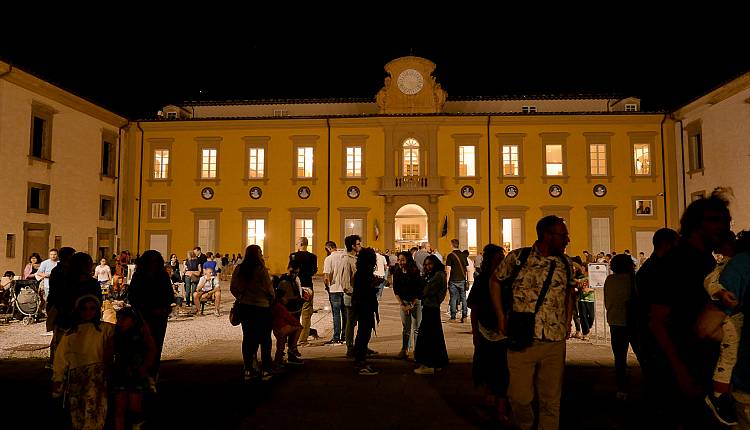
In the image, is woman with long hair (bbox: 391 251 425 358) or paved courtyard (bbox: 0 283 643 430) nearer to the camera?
paved courtyard (bbox: 0 283 643 430)

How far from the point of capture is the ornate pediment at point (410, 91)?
94.3 ft

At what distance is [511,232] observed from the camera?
1094 inches

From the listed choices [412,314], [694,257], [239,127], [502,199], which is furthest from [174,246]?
[694,257]

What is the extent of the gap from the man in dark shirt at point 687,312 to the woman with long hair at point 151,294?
4.66m

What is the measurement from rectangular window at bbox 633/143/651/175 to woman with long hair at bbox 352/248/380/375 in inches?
975

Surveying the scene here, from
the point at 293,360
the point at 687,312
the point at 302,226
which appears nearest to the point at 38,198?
the point at 302,226

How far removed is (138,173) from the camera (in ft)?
95.6

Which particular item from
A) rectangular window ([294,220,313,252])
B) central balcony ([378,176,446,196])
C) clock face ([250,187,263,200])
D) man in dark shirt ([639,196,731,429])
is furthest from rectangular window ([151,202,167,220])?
man in dark shirt ([639,196,731,429])

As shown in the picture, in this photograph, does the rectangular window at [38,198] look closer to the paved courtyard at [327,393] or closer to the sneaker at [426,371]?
the paved courtyard at [327,393]

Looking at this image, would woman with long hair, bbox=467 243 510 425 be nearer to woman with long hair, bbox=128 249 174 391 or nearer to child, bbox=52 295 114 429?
woman with long hair, bbox=128 249 174 391

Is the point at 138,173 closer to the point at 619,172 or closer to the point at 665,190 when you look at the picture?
the point at 619,172

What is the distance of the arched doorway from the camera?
29.5m

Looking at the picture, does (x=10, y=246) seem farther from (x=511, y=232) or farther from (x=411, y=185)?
(x=511, y=232)

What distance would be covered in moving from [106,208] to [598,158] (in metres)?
26.0
